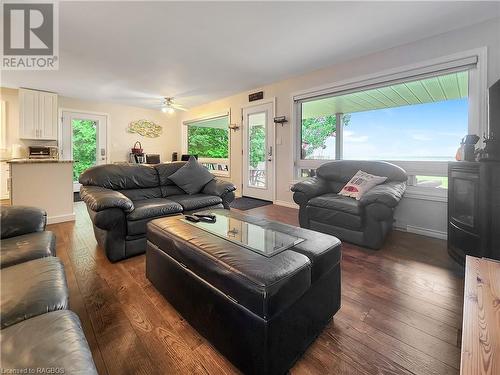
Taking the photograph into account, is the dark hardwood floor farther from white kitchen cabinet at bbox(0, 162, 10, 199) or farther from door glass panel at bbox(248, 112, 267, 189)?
white kitchen cabinet at bbox(0, 162, 10, 199)

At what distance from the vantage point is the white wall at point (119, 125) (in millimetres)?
5109

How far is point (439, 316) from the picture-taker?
1480mm

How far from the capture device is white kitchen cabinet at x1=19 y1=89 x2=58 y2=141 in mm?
5027

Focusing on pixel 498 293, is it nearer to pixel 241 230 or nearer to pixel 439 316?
pixel 439 316

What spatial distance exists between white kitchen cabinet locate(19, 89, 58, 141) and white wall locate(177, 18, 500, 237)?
4186 mm

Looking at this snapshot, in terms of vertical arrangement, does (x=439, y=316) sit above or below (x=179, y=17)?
below

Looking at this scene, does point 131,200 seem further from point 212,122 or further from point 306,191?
point 212,122

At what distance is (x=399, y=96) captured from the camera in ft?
11.6

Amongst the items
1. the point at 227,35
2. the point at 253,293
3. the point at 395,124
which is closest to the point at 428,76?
the point at 395,124

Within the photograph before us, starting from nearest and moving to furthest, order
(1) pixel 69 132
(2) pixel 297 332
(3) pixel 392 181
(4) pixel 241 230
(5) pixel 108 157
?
(2) pixel 297 332 < (4) pixel 241 230 < (3) pixel 392 181 < (1) pixel 69 132 < (5) pixel 108 157

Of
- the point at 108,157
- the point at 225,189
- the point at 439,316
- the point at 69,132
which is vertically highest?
the point at 69,132

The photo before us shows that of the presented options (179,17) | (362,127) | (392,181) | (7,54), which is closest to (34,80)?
(7,54)

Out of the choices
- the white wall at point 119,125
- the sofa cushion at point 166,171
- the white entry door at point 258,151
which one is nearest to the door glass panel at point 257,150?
the white entry door at point 258,151

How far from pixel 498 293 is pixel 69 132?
7520 mm
